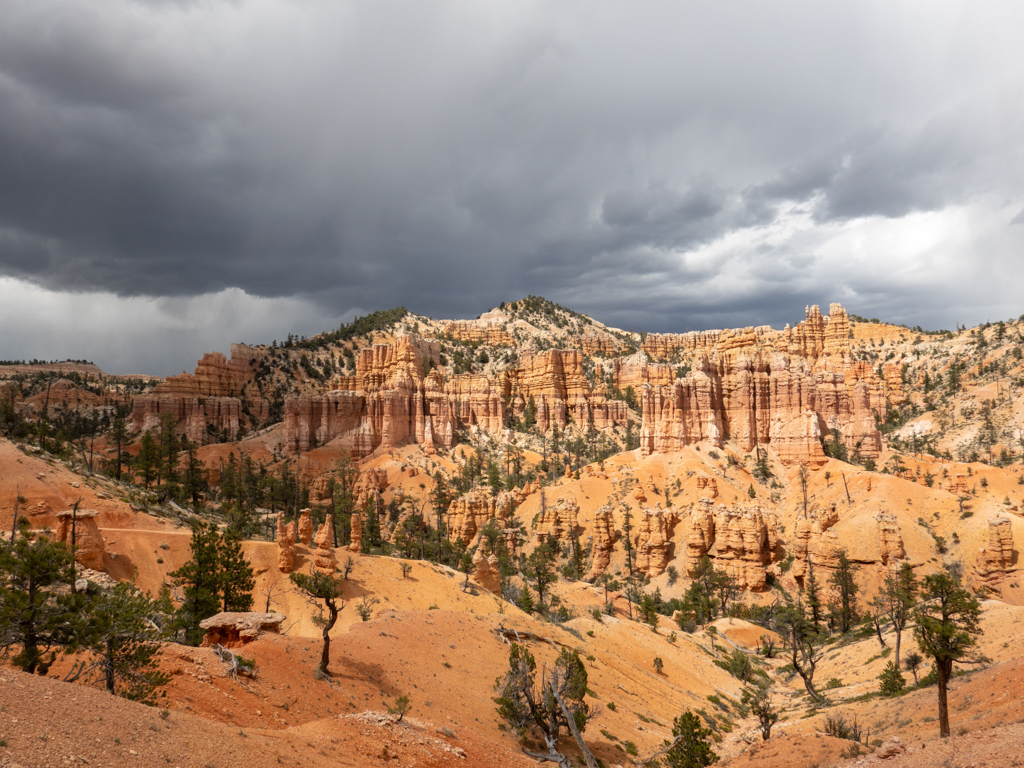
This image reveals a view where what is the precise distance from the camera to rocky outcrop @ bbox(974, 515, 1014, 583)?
44062mm

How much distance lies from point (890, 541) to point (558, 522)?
34304mm

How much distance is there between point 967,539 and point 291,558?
2261 inches

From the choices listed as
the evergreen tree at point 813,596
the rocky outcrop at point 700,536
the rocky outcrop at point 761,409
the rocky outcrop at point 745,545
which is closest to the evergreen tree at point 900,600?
the evergreen tree at point 813,596

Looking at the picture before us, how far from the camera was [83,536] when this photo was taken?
2967cm

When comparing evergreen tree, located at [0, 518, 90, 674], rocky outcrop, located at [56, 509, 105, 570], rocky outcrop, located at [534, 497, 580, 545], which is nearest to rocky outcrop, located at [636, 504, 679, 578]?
rocky outcrop, located at [534, 497, 580, 545]

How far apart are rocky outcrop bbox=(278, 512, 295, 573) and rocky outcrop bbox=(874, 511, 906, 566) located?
170 ft

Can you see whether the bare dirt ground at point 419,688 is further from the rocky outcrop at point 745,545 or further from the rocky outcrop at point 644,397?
the rocky outcrop at point 644,397

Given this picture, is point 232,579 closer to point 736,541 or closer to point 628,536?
point 628,536

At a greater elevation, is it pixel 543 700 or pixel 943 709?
pixel 943 709

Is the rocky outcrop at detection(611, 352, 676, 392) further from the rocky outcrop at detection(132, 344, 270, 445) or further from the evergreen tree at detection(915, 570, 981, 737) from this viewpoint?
the evergreen tree at detection(915, 570, 981, 737)

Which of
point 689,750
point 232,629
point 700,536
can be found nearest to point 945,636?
point 689,750

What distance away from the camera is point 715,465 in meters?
72.8

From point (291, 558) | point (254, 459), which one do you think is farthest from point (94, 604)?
point (254, 459)

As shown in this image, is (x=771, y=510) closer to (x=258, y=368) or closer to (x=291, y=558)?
(x=291, y=558)
